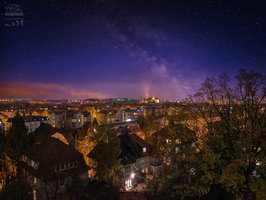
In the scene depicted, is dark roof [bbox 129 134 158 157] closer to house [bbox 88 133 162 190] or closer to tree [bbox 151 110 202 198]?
house [bbox 88 133 162 190]

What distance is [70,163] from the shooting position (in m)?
17.9

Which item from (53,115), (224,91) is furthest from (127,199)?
(53,115)

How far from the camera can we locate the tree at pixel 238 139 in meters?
11.8

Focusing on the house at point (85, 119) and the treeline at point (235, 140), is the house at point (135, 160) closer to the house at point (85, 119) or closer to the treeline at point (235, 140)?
the treeline at point (235, 140)

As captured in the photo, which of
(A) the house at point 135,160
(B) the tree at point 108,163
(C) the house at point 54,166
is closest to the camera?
(C) the house at point 54,166

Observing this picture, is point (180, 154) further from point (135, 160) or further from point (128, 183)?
point (128, 183)

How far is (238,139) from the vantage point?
13117 mm

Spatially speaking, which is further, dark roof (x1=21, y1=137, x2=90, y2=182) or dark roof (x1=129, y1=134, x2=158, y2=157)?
dark roof (x1=129, y1=134, x2=158, y2=157)

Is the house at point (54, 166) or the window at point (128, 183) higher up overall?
the house at point (54, 166)

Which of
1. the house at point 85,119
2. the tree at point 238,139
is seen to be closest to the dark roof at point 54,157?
the tree at point 238,139

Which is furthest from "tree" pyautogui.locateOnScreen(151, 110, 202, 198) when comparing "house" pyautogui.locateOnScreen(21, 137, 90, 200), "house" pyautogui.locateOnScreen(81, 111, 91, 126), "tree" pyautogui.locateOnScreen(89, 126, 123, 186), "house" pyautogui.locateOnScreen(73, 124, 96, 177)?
"house" pyautogui.locateOnScreen(81, 111, 91, 126)

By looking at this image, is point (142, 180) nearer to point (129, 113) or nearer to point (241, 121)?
point (241, 121)

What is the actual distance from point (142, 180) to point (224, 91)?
57.2 ft

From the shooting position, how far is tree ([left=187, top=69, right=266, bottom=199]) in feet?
38.8
